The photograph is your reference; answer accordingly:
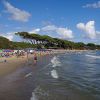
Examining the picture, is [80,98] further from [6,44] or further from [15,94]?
[6,44]

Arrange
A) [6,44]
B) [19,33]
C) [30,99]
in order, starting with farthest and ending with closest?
[19,33]
[6,44]
[30,99]

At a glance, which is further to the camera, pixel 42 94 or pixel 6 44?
pixel 6 44

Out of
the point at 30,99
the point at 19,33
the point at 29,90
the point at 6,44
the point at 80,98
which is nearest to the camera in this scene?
the point at 30,99

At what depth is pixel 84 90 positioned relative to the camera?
15938 mm

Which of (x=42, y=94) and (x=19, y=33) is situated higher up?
(x=19, y=33)

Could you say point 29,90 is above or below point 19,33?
below

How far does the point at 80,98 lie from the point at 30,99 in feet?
9.48

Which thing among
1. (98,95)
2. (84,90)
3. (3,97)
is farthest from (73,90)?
(3,97)

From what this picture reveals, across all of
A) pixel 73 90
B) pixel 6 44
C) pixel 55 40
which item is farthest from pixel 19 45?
pixel 73 90

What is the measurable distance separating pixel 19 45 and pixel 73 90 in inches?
4819

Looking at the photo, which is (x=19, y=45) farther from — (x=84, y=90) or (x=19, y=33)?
(x=84, y=90)

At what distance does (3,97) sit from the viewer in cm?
1299

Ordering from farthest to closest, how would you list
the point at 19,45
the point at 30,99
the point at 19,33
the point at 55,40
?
1. the point at 55,40
2. the point at 19,45
3. the point at 19,33
4. the point at 30,99

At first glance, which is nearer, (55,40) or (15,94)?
(15,94)
